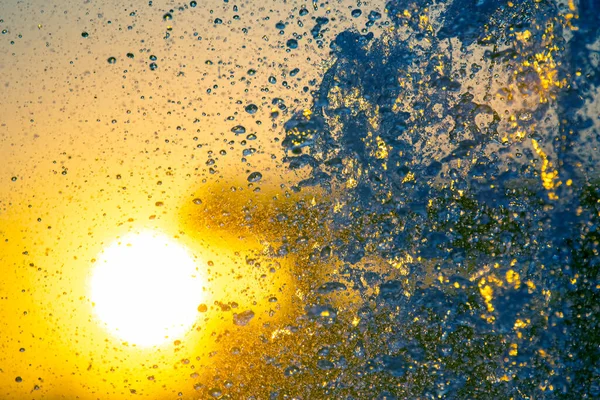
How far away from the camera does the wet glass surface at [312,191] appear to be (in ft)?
4.08

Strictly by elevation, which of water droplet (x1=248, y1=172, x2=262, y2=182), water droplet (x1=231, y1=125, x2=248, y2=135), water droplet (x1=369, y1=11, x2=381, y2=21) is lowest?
water droplet (x1=248, y1=172, x2=262, y2=182)

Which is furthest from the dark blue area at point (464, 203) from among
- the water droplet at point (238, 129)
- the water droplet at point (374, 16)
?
the water droplet at point (238, 129)

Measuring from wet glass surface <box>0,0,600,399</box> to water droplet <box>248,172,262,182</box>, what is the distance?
14 millimetres

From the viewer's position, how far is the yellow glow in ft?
4.20

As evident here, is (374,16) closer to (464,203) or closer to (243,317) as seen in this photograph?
(464,203)

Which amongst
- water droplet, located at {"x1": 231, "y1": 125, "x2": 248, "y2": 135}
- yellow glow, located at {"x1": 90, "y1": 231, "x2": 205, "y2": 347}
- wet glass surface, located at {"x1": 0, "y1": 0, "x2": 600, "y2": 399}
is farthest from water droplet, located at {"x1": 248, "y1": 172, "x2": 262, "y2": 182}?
yellow glow, located at {"x1": 90, "y1": 231, "x2": 205, "y2": 347}

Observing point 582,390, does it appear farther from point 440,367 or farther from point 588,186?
point 588,186

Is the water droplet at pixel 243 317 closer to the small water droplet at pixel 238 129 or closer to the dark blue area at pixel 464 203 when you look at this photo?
the dark blue area at pixel 464 203

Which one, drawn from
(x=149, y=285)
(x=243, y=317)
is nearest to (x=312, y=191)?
(x=243, y=317)

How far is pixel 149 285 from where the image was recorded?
1290mm

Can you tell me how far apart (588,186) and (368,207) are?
0.61 m

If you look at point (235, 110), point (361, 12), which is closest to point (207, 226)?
point (235, 110)

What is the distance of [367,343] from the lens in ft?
4.27

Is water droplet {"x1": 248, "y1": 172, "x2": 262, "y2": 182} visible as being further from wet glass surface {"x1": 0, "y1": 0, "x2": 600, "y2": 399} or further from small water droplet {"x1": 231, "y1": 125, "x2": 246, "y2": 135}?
small water droplet {"x1": 231, "y1": 125, "x2": 246, "y2": 135}
